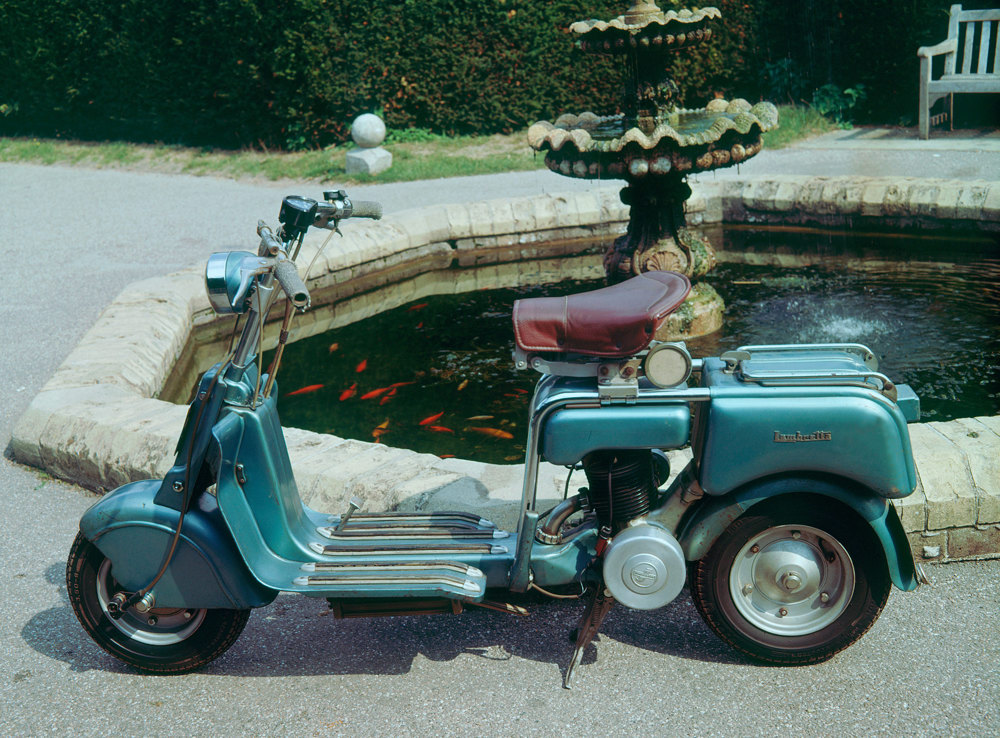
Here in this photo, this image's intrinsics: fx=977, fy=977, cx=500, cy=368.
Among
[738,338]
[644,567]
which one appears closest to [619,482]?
[644,567]

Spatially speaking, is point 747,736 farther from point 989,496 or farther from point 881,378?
point 989,496

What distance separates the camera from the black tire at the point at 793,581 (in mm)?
2723

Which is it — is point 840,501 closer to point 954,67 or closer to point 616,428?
point 616,428

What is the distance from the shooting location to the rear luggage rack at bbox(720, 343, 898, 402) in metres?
2.64

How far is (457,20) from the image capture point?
38.4 feet

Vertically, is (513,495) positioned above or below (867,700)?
above

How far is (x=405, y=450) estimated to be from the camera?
369 cm

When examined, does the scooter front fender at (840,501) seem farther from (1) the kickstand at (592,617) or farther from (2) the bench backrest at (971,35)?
(2) the bench backrest at (971,35)

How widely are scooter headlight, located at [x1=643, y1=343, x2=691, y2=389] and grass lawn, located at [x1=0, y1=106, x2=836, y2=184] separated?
7813 mm

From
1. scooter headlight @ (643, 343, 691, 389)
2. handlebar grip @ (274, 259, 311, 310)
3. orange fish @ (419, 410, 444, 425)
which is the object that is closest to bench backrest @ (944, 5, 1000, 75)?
orange fish @ (419, 410, 444, 425)

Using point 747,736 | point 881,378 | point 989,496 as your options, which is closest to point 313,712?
point 747,736

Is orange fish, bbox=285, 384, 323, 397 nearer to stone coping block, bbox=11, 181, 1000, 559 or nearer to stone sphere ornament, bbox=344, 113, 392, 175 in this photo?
stone coping block, bbox=11, 181, 1000, 559

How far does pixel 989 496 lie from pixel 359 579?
78.8 inches

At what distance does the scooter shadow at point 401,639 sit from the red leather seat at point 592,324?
0.92 metres
